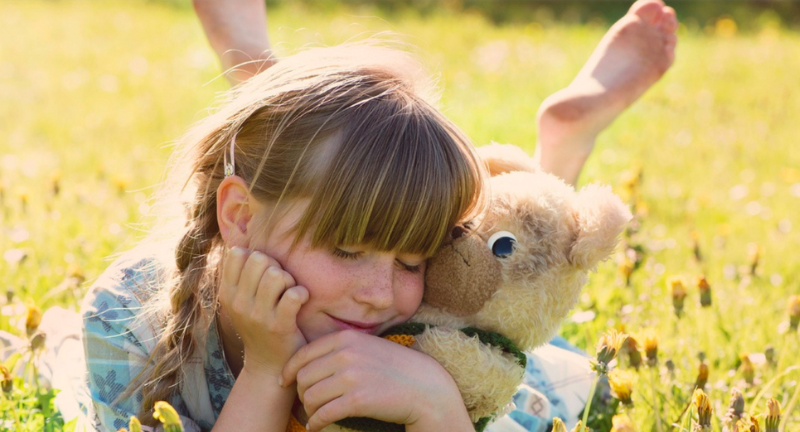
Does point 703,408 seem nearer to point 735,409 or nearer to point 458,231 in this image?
point 735,409

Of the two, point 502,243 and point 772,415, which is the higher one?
point 502,243

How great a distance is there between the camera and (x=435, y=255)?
1.40 m

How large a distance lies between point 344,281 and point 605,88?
3.70ft

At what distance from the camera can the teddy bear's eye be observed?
53.1 inches

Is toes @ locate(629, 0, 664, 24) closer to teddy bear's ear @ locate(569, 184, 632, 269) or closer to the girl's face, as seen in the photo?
teddy bear's ear @ locate(569, 184, 632, 269)

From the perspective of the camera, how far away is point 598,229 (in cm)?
130

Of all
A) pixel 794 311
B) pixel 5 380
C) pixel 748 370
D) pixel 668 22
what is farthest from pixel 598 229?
pixel 668 22

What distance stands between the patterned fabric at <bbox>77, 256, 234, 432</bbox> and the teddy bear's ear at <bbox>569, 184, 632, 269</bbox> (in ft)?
2.32

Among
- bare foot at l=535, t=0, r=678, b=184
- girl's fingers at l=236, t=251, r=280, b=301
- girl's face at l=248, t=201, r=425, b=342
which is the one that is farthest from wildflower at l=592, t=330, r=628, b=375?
bare foot at l=535, t=0, r=678, b=184

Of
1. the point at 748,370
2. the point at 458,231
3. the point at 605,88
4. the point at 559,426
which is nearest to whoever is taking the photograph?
the point at 559,426

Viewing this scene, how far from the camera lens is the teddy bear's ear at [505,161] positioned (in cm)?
157

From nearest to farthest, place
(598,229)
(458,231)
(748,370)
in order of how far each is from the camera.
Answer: (598,229) → (458,231) → (748,370)

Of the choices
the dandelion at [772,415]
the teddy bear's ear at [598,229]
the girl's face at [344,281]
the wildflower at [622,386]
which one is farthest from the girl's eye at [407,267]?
the dandelion at [772,415]

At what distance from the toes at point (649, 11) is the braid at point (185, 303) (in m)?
1.35
